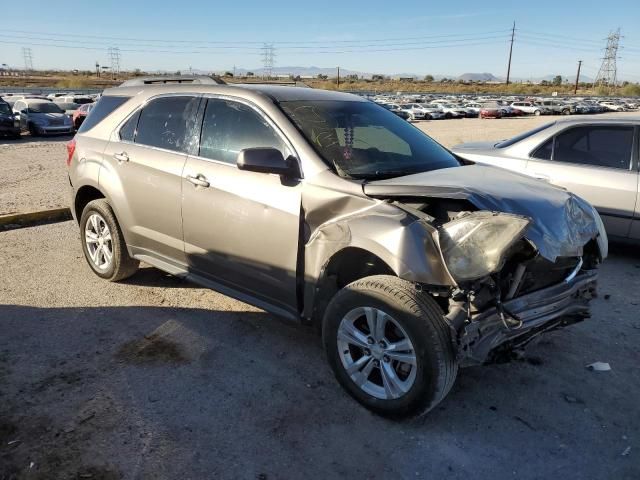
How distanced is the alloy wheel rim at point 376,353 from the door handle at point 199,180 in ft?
4.91

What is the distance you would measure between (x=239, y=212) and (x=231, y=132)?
2.14 ft

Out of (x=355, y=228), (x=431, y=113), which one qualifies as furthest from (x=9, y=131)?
(x=431, y=113)

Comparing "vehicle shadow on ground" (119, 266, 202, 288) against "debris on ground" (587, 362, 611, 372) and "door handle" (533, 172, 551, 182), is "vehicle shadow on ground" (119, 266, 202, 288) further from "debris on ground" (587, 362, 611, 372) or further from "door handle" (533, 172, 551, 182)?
"door handle" (533, 172, 551, 182)

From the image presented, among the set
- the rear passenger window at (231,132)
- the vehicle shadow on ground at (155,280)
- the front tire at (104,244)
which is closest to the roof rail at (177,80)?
the rear passenger window at (231,132)

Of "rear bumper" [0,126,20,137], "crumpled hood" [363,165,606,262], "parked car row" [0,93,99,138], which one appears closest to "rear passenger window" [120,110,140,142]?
"crumpled hood" [363,165,606,262]

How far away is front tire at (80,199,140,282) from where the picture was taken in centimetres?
479

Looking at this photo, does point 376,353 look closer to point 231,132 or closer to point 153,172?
point 231,132

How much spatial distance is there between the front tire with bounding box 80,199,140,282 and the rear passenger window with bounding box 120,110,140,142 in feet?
2.07

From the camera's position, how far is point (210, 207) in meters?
3.85

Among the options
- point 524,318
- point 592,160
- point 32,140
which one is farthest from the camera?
point 32,140

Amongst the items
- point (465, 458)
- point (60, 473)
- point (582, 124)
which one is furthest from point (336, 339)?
point (582, 124)

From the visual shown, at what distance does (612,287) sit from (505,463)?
325 centimetres

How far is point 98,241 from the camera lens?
16.5 ft

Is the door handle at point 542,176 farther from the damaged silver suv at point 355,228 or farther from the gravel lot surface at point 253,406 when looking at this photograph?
the damaged silver suv at point 355,228
